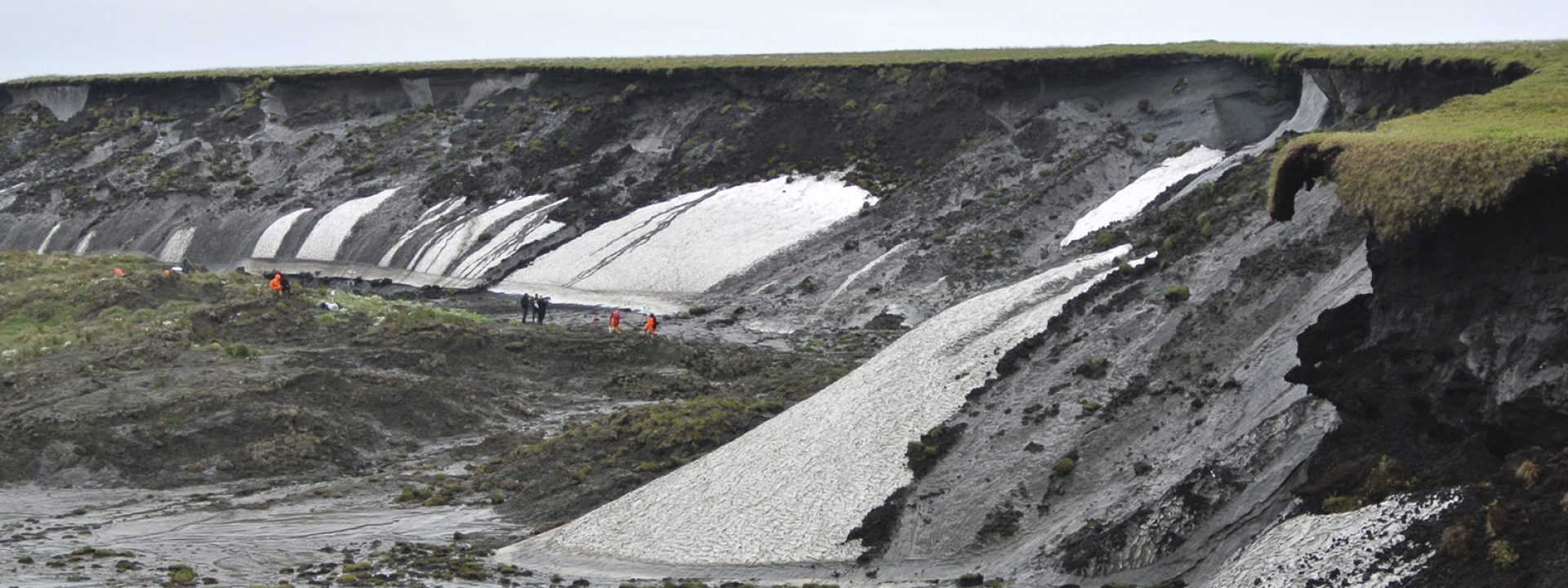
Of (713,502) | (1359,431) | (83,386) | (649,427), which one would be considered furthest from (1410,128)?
(83,386)

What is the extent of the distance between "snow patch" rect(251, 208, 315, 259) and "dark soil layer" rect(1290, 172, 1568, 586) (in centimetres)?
6550

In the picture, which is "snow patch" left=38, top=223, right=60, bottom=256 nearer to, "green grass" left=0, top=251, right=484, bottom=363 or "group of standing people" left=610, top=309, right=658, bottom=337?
"green grass" left=0, top=251, right=484, bottom=363

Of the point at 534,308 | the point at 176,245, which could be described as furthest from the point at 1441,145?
the point at 176,245

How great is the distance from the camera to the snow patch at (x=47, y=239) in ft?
294

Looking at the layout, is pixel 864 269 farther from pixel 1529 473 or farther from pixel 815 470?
pixel 1529 473

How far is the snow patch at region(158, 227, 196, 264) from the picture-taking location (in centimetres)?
8538

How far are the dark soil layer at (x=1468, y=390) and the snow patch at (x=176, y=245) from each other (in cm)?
7062

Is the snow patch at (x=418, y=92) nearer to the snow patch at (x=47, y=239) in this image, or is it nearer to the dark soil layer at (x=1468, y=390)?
the snow patch at (x=47, y=239)

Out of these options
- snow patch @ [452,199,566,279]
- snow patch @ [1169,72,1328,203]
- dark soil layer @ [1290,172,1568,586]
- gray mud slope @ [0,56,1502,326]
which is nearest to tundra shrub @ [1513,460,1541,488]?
dark soil layer @ [1290,172,1568,586]

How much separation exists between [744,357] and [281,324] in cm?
1531

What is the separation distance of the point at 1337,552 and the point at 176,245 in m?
74.7

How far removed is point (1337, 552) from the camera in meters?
22.4

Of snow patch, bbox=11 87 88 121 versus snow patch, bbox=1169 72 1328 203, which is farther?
snow patch, bbox=11 87 88 121

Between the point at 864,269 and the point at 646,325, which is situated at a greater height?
the point at 864,269
